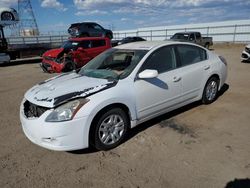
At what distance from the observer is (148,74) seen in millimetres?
4039

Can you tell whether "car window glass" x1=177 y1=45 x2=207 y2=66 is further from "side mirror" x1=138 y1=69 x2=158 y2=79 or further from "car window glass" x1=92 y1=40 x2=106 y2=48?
"car window glass" x1=92 y1=40 x2=106 y2=48

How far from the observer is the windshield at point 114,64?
14.1 feet

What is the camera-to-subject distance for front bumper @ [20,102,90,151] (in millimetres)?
3455

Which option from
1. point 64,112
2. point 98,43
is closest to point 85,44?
point 98,43

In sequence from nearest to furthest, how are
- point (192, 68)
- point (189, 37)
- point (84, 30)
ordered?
point (192, 68) → point (189, 37) → point (84, 30)

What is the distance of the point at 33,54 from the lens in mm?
17141

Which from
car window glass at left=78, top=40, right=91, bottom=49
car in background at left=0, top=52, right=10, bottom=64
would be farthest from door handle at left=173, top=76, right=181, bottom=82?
car in background at left=0, top=52, right=10, bottom=64

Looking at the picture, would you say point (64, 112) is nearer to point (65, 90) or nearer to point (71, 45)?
point (65, 90)

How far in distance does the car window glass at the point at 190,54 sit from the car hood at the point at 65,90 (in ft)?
5.77

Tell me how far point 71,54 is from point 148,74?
881 centimetres

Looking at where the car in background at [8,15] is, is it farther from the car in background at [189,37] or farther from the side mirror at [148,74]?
the side mirror at [148,74]

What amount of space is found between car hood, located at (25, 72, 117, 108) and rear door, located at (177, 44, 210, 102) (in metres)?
1.67

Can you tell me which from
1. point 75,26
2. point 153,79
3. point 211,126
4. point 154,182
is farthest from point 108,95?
point 75,26

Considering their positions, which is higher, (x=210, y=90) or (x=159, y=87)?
(x=159, y=87)
